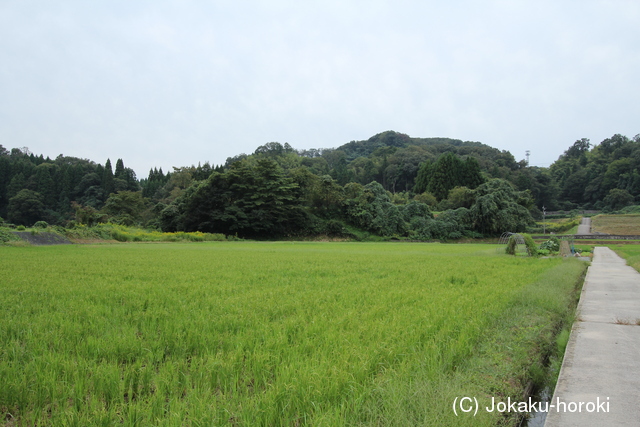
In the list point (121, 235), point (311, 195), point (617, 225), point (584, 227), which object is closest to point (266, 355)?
point (121, 235)

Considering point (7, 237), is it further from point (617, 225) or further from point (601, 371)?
point (617, 225)

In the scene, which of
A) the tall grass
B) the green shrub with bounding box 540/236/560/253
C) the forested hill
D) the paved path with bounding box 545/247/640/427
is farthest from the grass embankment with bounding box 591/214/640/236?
the paved path with bounding box 545/247/640/427

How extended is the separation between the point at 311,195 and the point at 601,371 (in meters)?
39.1

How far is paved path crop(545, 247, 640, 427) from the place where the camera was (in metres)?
2.08

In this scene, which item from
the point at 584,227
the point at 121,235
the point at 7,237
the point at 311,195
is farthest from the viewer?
the point at 584,227

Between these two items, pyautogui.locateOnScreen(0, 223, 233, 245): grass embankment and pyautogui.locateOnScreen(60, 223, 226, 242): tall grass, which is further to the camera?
pyautogui.locateOnScreen(60, 223, 226, 242): tall grass

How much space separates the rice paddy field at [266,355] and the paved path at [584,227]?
49656mm

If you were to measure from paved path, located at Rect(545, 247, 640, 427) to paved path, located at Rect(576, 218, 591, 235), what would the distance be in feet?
161

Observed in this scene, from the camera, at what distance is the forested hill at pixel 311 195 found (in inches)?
1462

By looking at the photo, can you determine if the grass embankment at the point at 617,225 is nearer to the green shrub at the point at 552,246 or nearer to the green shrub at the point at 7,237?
the green shrub at the point at 552,246

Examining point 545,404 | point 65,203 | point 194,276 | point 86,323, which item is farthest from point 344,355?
point 65,203

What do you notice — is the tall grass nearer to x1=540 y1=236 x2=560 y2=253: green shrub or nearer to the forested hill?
the forested hill

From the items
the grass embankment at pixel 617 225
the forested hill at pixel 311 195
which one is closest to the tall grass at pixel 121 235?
the forested hill at pixel 311 195

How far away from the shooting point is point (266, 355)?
277cm
